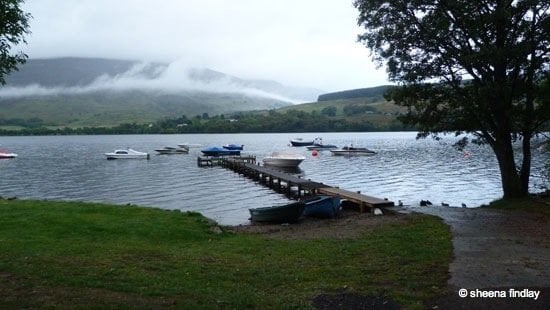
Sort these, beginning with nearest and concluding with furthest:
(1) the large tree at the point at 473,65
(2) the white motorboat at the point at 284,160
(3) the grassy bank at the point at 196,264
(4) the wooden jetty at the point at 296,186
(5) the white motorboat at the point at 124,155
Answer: (3) the grassy bank at the point at 196,264 < (1) the large tree at the point at 473,65 < (4) the wooden jetty at the point at 296,186 < (2) the white motorboat at the point at 284,160 < (5) the white motorboat at the point at 124,155

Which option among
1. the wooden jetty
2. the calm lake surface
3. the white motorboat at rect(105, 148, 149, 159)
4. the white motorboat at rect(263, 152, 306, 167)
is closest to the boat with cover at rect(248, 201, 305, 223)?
the wooden jetty

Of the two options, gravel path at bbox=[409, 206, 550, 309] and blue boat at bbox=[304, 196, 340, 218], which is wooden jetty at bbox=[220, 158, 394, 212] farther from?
gravel path at bbox=[409, 206, 550, 309]

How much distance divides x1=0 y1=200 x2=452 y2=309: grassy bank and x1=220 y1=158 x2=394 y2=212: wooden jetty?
720cm

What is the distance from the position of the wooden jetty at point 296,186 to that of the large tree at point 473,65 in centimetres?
508

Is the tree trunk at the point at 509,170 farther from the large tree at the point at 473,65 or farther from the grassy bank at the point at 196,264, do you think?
the grassy bank at the point at 196,264

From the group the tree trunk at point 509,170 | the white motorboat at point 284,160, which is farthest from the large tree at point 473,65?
the white motorboat at point 284,160

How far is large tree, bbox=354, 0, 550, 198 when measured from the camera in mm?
22562

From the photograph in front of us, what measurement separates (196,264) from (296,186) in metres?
31.9

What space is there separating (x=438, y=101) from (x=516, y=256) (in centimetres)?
1433

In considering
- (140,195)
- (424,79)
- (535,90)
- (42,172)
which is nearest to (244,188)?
(140,195)

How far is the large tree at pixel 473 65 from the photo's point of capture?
2256 centimetres

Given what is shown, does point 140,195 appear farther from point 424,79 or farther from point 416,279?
point 416,279

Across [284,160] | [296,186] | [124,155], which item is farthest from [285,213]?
[124,155]

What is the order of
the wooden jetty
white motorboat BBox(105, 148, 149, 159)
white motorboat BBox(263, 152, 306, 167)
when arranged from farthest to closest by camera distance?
white motorboat BBox(105, 148, 149, 159)
white motorboat BBox(263, 152, 306, 167)
the wooden jetty
